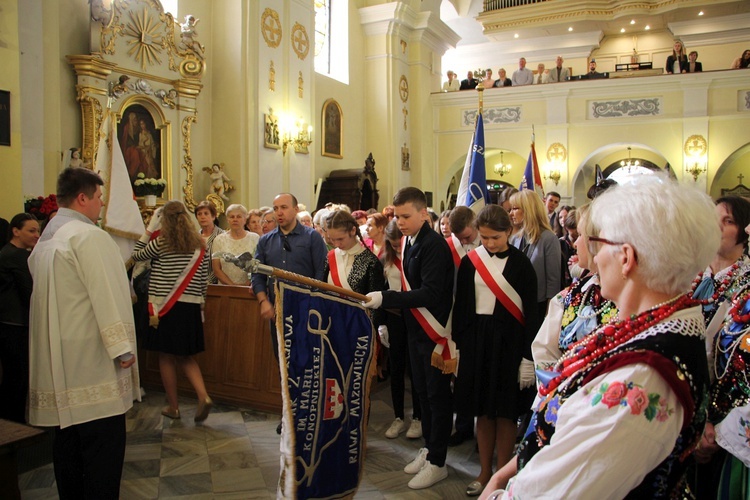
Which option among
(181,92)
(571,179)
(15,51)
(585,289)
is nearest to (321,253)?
(585,289)

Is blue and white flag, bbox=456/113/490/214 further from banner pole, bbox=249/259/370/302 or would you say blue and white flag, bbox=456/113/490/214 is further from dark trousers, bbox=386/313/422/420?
banner pole, bbox=249/259/370/302

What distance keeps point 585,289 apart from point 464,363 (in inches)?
49.4

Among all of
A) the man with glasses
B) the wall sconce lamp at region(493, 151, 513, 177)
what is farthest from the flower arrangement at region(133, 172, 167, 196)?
the wall sconce lamp at region(493, 151, 513, 177)

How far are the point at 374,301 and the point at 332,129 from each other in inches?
429

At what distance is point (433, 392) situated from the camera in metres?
3.51

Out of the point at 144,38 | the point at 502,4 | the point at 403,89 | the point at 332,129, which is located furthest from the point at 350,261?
the point at 502,4

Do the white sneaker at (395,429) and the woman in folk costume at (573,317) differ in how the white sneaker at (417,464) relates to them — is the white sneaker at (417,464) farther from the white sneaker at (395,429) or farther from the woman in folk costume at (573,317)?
the woman in folk costume at (573,317)

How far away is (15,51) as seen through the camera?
5105 mm

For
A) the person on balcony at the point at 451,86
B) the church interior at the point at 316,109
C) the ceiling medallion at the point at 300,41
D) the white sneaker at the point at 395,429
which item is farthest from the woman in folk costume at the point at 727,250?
the person on balcony at the point at 451,86

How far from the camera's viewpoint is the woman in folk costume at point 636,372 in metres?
1.14

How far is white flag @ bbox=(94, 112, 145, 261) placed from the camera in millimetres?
4074

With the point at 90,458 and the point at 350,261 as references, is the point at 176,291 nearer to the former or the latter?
the point at 350,261

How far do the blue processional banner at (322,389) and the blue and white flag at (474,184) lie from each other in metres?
3.15

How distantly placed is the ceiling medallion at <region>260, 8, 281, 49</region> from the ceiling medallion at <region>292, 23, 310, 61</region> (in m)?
0.55
